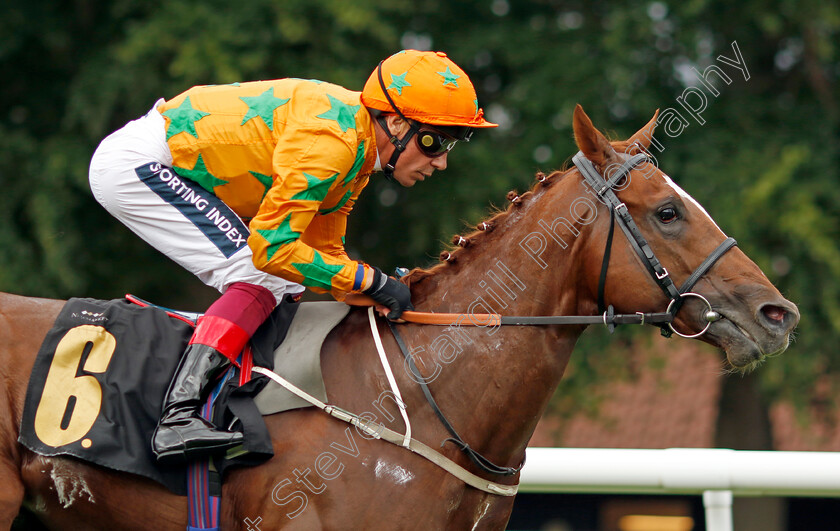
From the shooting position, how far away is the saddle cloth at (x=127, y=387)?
288cm

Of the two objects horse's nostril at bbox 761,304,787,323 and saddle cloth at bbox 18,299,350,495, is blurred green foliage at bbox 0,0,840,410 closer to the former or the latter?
saddle cloth at bbox 18,299,350,495

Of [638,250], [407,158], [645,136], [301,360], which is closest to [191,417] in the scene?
[301,360]

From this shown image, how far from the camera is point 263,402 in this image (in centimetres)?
296

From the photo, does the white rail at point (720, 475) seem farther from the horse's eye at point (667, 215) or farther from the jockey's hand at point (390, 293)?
the jockey's hand at point (390, 293)

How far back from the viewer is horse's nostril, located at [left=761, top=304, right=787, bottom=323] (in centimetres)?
289

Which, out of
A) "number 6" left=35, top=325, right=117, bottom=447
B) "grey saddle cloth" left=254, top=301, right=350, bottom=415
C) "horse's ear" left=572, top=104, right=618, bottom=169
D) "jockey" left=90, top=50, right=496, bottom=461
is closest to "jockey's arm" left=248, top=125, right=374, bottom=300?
"jockey" left=90, top=50, right=496, bottom=461

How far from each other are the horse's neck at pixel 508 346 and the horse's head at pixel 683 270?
14 centimetres

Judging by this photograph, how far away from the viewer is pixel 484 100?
813 cm

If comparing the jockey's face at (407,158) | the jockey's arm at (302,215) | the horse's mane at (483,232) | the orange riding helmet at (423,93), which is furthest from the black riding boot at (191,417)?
the orange riding helmet at (423,93)

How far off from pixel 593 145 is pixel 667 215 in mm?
361

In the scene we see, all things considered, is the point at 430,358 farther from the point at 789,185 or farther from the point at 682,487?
the point at 789,185

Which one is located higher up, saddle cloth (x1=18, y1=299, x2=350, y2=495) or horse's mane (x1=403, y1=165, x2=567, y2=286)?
horse's mane (x1=403, y1=165, x2=567, y2=286)

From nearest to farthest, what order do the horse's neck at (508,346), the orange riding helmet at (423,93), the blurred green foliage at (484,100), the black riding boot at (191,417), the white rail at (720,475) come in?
the black riding boot at (191,417), the horse's neck at (508,346), the orange riding helmet at (423,93), the white rail at (720,475), the blurred green foliage at (484,100)

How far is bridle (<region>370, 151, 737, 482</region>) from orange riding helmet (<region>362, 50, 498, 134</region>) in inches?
18.5
